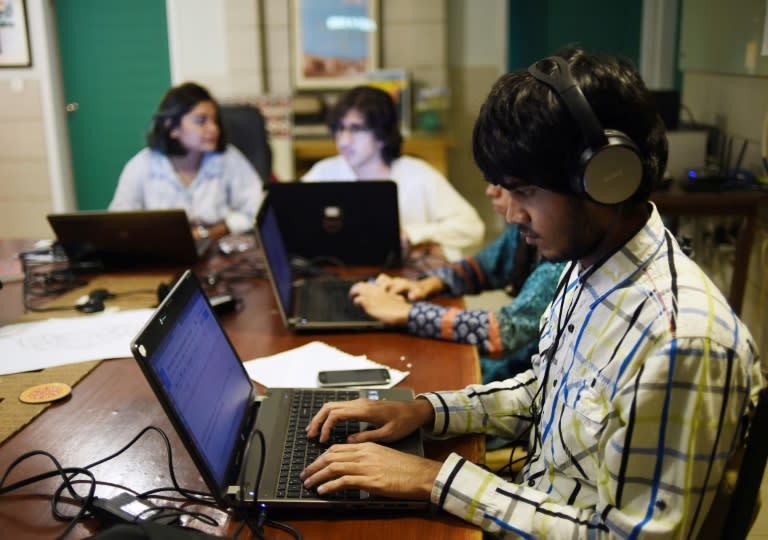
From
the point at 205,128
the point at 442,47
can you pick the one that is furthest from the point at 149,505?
the point at 442,47

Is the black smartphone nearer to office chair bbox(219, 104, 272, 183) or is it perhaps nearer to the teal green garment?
the teal green garment

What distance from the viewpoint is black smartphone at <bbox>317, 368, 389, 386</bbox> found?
52.6 inches

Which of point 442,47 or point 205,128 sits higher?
point 442,47

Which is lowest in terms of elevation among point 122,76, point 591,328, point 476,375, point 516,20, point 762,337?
point 762,337

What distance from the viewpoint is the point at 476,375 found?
4.55ft

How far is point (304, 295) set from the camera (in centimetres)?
184

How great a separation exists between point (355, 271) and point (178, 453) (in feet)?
3.42

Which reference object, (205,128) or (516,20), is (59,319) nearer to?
(205,128)

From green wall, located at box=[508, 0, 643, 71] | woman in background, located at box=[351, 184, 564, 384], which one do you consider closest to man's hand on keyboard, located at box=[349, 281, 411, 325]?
woman in background, located at box=[351, 184, 564, 384]

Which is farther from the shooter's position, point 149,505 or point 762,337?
point 762,337

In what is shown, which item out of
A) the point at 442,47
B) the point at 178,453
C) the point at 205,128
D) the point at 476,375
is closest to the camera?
the point at 178,453

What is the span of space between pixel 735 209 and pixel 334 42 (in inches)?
109

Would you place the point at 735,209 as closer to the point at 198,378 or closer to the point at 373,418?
the point at 373,418

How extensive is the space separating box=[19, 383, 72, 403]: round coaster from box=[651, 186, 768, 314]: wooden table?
7.45ft
